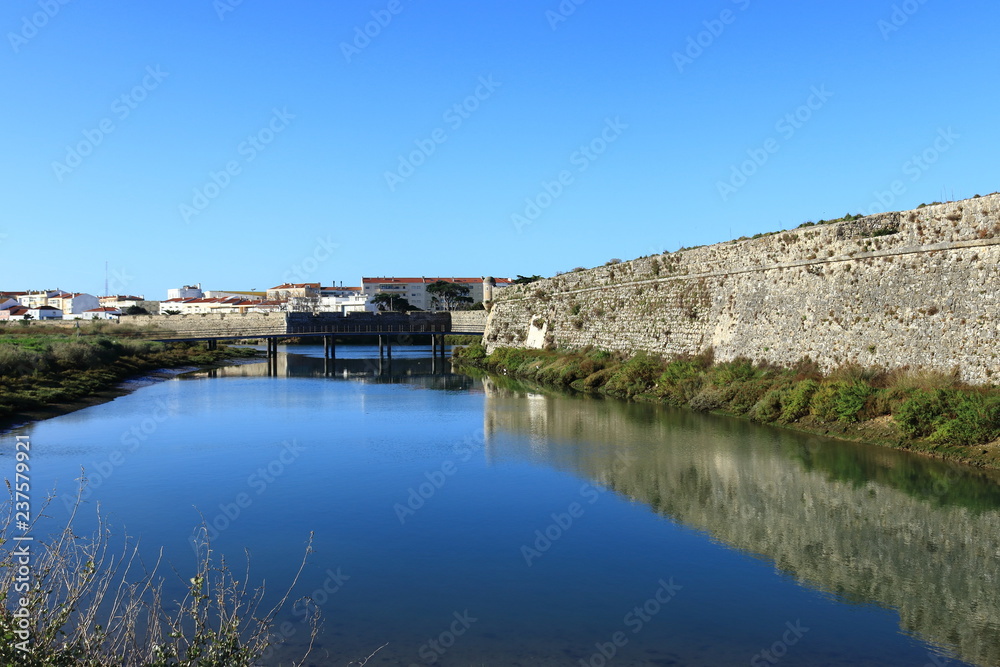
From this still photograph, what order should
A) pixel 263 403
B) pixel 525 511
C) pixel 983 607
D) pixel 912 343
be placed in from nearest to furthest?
pixel 983 607, pixel 525 511, pixel 912 343, pixel 263 403

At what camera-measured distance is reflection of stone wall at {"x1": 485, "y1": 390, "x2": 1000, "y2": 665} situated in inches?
375

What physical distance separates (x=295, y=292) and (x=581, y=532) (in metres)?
147

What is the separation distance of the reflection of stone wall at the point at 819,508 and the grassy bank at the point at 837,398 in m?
0.70

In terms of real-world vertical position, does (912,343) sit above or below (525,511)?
above

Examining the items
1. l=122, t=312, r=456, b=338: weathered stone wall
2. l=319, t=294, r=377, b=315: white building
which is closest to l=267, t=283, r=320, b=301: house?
l=319, t=294, r=377, b=315: white building

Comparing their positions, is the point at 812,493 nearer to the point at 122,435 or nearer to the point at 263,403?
the point at 122,435

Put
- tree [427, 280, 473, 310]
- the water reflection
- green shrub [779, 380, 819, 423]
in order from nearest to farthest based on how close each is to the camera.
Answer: green shrub [779, 380, 819, 423] < the water reflection < tree [427, 280, 473, 310]

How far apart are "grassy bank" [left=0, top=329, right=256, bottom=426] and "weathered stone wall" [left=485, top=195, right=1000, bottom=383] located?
2317 cm

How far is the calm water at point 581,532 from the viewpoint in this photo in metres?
8.41

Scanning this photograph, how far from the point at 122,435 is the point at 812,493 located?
57.8 ft

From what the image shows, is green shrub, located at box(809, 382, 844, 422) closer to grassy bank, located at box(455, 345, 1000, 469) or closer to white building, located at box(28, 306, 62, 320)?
grassy bank, located at box(455, 345, 1000, 469)

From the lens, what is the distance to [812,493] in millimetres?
14531

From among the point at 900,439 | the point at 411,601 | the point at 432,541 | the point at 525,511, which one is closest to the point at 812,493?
the point at 900,439

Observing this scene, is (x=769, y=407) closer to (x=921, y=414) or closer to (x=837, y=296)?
(x=837, y=296)
